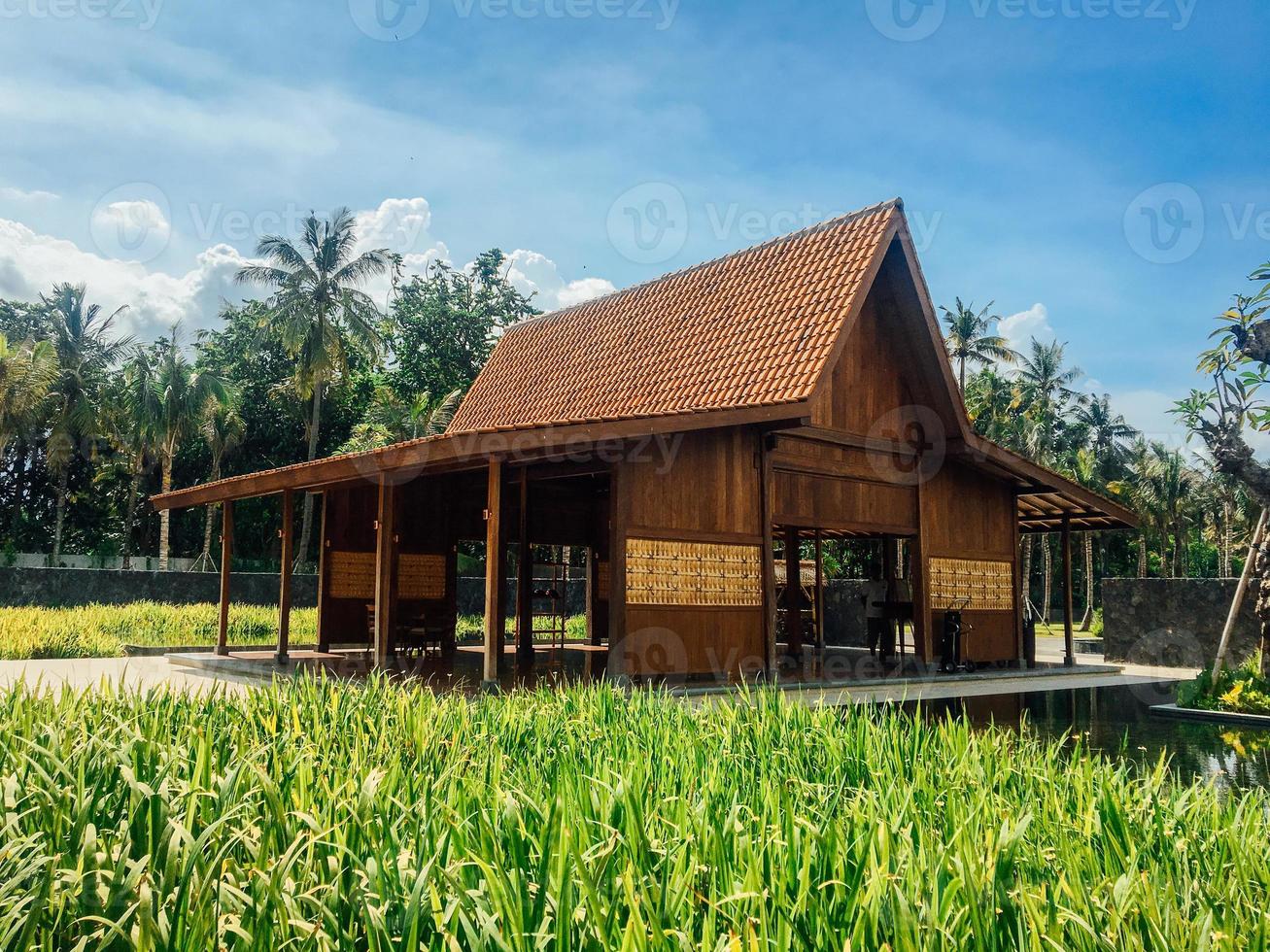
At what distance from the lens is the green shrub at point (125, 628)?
14.9m

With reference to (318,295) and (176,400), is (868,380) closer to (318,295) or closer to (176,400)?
(318,295)

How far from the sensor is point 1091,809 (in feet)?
10.5

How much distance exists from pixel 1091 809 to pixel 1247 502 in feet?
165

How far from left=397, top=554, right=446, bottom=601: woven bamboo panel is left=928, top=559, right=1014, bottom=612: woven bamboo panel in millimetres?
7344

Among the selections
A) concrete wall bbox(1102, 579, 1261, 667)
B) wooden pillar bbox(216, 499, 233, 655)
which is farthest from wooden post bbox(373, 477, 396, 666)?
concrete wall bbox(1102, 579, 1261, 667)

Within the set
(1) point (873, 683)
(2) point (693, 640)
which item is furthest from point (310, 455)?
(1) point (873, 683)

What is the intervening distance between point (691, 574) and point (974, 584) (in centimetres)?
586

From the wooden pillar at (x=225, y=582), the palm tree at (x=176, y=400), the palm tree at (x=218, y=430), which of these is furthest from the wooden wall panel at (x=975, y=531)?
the palm tree at (x=218, y=430)

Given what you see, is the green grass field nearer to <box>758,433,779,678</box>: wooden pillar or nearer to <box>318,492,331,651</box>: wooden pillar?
<box>318,492,331,651</box>: wooden pillar

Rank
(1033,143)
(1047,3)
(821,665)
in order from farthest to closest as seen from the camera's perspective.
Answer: (821,665)
(1033,143)
(1047,3)

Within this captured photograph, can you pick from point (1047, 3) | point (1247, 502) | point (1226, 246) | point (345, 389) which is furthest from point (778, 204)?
point (1247, 502)

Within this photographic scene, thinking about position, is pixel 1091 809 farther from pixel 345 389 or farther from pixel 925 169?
pixel 345 389

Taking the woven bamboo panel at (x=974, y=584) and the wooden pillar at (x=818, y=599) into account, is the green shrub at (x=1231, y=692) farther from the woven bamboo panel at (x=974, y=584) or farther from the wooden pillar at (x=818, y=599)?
the wooden pillar at (x=818, y=599)

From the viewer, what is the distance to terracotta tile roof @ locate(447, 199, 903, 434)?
1220 cm
